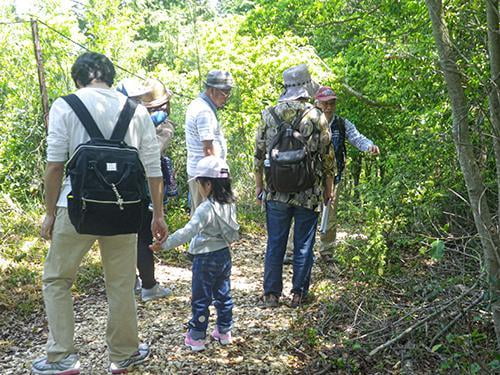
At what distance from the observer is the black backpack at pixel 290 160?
4.27m

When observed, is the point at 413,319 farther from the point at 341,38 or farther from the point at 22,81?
the point at 22,81

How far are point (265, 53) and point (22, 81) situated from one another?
450cm

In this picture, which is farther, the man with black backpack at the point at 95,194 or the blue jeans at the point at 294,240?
the blue jeans at the point at 294,240

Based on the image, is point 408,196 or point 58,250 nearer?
point 58,250

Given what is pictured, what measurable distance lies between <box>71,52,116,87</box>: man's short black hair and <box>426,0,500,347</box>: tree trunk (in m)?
1.94

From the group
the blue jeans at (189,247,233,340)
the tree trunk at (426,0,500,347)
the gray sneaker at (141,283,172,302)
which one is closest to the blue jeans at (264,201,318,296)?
the blue jeans at (189,247,233,340)

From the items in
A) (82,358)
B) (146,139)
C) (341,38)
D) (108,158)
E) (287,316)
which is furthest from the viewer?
(341,38)

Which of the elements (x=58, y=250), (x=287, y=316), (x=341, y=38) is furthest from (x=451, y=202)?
(x=341, y=38)

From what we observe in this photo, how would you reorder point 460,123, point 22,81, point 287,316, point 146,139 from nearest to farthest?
point 460,123 < point 146,139 < point 287,316 < point 22,81

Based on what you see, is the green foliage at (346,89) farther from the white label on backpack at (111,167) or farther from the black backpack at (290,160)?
the white label on backpack at (111,167)

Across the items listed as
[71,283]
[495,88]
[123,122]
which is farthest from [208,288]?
[495,88]

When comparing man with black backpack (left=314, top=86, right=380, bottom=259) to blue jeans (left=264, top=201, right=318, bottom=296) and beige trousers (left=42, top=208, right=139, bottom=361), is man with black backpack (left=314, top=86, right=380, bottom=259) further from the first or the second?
beige trousers (left=42, top=208, right=139, bottom=361)

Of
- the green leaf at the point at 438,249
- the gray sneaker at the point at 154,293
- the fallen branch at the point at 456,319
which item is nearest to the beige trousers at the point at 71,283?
the gray sneaker at the point at 154,293

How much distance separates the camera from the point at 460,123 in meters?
2.72
